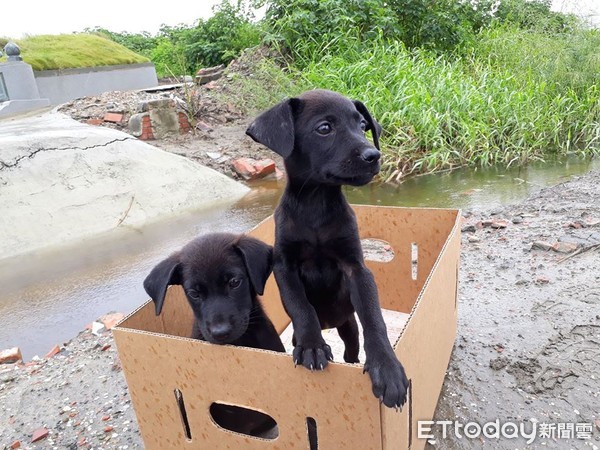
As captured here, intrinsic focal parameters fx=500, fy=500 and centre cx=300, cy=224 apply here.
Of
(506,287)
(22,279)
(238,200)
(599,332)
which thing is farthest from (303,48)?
(599,332)

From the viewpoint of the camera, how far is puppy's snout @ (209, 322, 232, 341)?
171 cm

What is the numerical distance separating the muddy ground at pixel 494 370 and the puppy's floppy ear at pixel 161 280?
2.76 ft

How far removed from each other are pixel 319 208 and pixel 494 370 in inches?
52.1

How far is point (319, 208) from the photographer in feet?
6.53

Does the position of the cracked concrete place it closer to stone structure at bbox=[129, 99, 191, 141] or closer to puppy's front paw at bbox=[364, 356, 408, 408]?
stone structure at bbox=[129, 99, 191, 141]

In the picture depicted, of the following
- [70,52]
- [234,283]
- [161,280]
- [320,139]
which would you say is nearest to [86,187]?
[161,280]

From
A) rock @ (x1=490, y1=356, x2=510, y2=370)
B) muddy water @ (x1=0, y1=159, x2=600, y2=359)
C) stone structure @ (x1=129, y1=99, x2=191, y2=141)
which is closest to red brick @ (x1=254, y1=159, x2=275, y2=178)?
muddy water @ (x1=0, y1=159, x2=600, y2=359)

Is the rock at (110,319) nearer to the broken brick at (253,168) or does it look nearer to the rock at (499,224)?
the rock at (499,224)

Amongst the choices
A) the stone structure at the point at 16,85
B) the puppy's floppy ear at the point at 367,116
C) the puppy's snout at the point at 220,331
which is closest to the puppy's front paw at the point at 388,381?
the puppy's snout at the point at 220,331

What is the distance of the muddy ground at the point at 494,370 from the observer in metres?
2.27

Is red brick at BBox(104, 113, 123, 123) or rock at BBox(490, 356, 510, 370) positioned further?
red brick at BBox(104, 113, 123, 123)

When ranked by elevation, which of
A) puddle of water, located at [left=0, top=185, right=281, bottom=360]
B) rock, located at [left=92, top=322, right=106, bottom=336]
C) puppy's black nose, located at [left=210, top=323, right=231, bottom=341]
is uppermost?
puppy's black nose, located at [left=210, top=323, right=231, bottom=341]

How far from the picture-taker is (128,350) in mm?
1854

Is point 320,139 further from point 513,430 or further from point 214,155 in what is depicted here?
point 214,155
